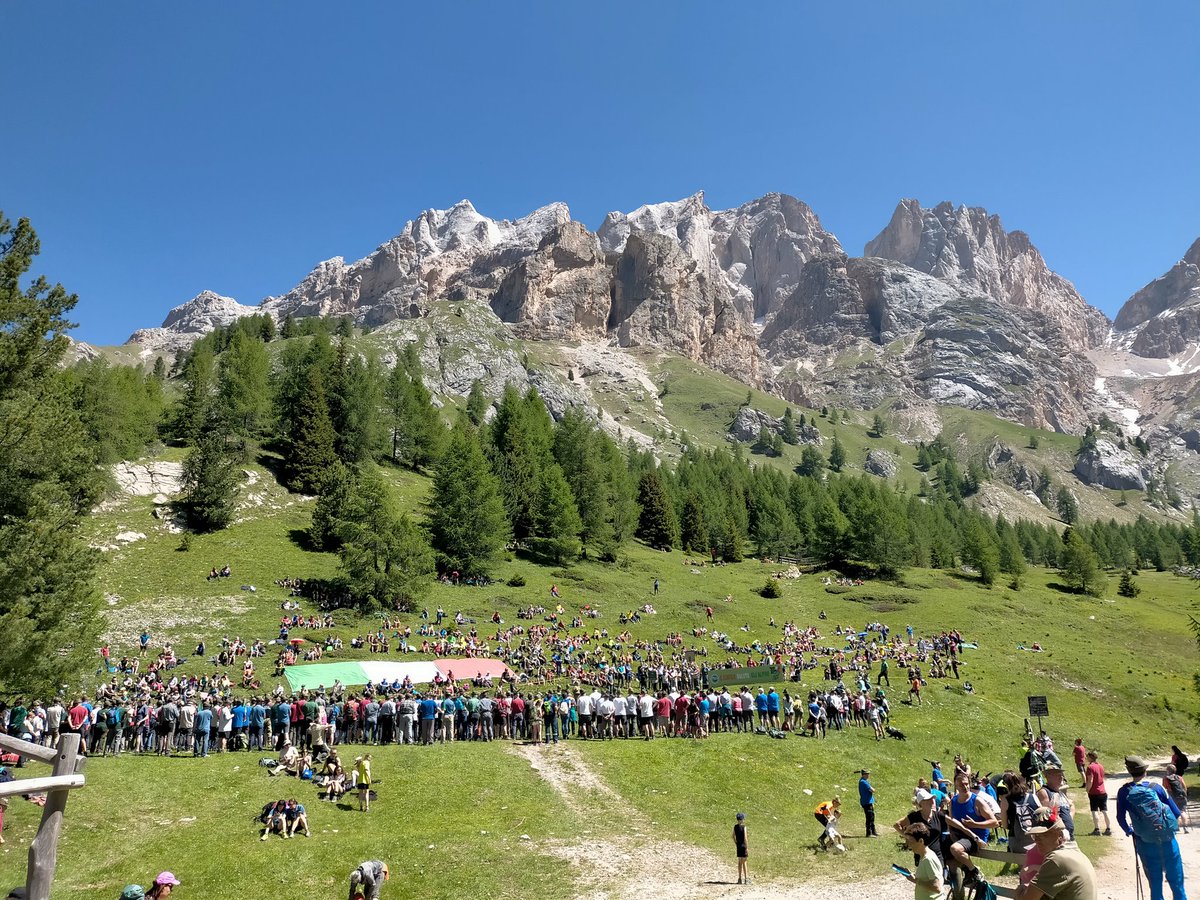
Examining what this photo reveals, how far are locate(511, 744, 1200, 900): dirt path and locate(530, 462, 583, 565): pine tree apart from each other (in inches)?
1947

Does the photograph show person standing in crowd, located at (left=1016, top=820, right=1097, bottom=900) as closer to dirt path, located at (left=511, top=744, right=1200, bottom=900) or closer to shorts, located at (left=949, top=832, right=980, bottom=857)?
shorts, located at (left=949, top=832, right=980, bottom=857)

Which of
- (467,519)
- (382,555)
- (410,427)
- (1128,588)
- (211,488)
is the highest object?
(410,427)

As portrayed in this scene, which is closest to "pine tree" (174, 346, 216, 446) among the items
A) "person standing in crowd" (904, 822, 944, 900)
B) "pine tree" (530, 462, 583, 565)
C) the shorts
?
"pine tree" (530, 462, 583, 565)

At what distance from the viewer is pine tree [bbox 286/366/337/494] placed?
69.3 metres

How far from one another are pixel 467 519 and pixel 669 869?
46.8 metres

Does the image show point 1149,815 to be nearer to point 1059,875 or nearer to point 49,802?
point 1059,875

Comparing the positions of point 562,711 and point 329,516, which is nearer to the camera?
point 562,711

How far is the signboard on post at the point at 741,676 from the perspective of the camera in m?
36.9

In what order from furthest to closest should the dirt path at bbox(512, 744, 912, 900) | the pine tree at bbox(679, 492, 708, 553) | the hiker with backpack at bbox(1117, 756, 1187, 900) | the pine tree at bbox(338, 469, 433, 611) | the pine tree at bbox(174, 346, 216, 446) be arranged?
1. the pine tree at bbox(679, 492, 708, 553)
2. the pine tree at bbox(174, 346, 216, 446)
3. the pine tree at bbox(338, 469, 433, 611)
4. the dirt path at bbox(512, 744, 912, 900)
5. the hiker with backpack at bbox(1117, 756, 1187, 900)

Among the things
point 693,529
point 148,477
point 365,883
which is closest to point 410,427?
point 148,477

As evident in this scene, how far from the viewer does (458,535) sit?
2363 inches

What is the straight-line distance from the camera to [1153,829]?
978cm

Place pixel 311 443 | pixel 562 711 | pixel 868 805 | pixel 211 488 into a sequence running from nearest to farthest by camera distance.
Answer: pixel 868 805
pixel 562 711
pixel 211 488
pixel 311 443

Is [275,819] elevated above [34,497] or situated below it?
below
